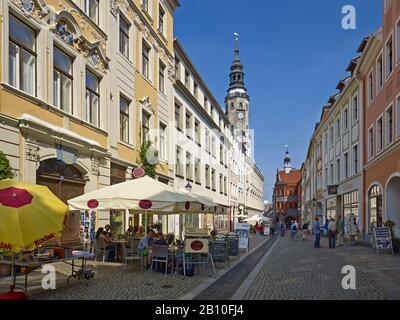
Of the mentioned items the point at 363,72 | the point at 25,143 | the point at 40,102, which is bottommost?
the point at 25,143

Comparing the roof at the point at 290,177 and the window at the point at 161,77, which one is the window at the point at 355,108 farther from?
the roof at the point at 290,177

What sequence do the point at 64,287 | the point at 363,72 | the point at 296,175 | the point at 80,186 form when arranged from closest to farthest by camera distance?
the point at 64,287 → the point at 80,186 → the point at 363,72 → the point at 296,175

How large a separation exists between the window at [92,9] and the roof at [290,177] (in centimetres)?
11313

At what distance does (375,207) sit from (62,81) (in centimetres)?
1728

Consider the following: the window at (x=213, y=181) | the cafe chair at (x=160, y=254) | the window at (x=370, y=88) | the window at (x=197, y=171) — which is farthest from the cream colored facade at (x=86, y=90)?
the window at (x=213, y=181)

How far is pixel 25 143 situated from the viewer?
1259 centimetres

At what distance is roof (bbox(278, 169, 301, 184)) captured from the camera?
12900 centimetres

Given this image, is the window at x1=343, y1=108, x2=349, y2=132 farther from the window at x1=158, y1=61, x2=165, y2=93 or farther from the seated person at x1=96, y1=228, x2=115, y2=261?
the seated person at x1=96, y1=228, x2=115, y2=261

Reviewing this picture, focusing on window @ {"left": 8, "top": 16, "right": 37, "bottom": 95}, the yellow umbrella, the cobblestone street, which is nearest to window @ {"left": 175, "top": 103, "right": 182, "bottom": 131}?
the cobblestone street

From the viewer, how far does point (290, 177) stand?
131875 millimetres

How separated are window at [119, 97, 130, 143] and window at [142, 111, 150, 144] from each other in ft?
6.29
